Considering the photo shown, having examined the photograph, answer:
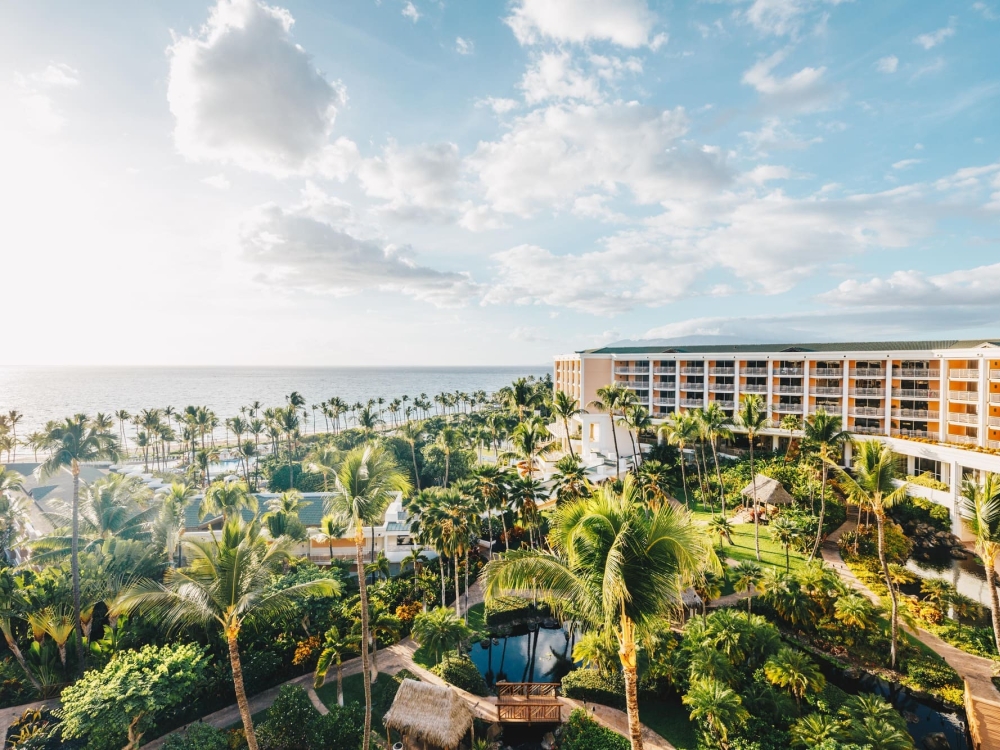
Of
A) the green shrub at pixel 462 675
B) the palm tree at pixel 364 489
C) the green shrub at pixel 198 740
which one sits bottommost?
the green shrub at pixel 462 675

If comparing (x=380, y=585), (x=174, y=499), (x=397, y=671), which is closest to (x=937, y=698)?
(x=397, y=671)

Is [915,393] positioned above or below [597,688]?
above

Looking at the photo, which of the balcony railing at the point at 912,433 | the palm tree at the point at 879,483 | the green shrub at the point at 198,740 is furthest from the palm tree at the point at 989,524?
the green shrub at the point at 198,740

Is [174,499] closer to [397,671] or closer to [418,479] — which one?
[397,671]

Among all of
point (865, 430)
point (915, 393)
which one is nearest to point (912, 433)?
point (865, 430)

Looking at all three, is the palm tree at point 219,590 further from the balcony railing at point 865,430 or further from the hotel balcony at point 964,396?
the balcony railing at point 865,430

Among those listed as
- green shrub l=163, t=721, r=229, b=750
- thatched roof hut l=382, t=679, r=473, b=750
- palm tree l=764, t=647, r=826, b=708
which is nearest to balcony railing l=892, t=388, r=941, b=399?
palm tree l=764, t=647, r=826, b=708

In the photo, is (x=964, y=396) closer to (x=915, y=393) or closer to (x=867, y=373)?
(x=915, y=393)
